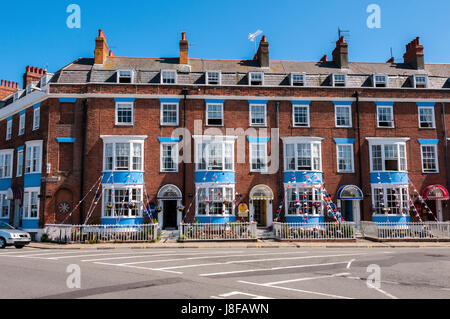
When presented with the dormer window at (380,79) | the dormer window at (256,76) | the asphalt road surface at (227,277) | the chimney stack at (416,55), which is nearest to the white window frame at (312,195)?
the dormer window at (256,76)

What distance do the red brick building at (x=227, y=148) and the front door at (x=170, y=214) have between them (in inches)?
4.0

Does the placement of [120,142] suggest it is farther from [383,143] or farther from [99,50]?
[383,143]

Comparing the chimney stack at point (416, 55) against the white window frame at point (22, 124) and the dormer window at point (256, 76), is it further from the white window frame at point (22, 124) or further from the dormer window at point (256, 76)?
the white window frame at point (22, 124)

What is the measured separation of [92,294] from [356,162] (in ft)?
75.0

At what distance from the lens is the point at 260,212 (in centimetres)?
2705

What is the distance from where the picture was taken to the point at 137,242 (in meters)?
21.8

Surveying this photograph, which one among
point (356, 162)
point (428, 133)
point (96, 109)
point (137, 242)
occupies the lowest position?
point (137, 242)

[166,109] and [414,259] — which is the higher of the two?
[166,109]

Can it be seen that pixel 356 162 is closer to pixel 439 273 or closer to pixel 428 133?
pixel 428 133

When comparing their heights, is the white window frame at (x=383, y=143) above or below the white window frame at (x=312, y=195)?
above

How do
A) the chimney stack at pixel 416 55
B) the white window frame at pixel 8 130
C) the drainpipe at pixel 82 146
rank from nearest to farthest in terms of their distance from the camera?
the drainpipe at pixel 82 146
the white window frame at pixel 8 130
the chimney stack at pixel 416 55

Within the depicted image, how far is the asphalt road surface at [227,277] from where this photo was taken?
8.44 meters

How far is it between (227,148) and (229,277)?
53.1 feet
